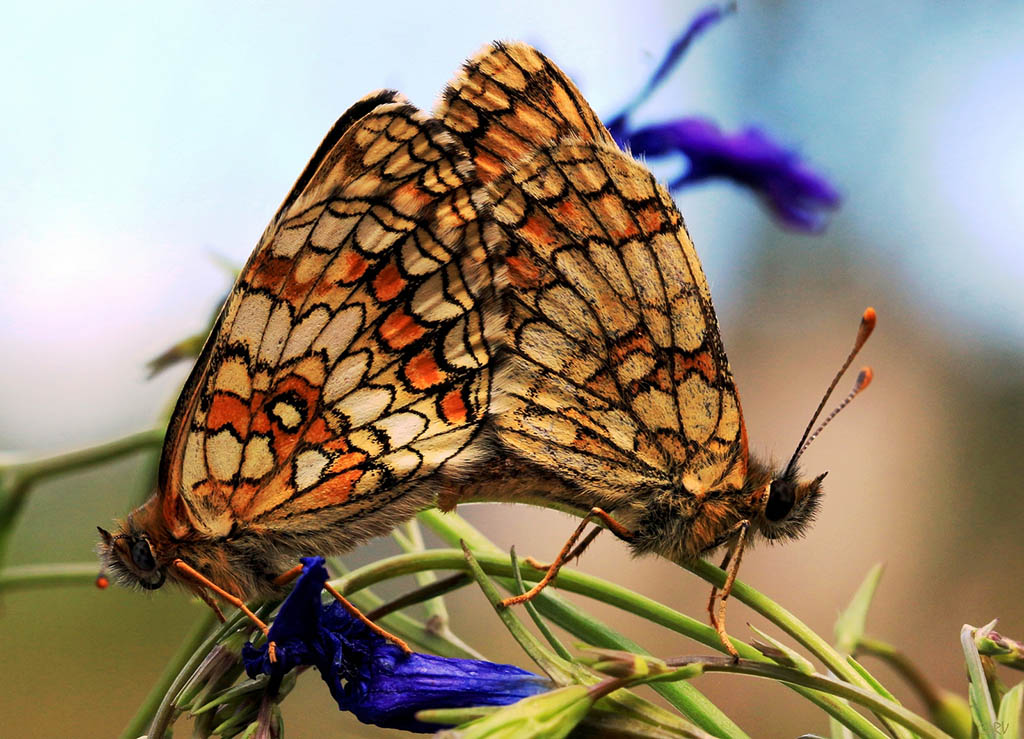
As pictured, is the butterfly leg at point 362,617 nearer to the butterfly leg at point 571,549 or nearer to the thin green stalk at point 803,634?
the butterfly leg at point 571,549

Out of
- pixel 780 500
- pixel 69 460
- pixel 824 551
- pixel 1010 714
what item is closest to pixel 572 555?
pixel 780 500

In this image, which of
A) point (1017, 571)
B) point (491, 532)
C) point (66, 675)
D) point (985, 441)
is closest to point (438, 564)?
point (491, 532)

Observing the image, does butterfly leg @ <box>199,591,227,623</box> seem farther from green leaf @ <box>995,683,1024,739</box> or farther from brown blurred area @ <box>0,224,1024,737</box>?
brown blurred area @ <box>0,224,1024,737</box>

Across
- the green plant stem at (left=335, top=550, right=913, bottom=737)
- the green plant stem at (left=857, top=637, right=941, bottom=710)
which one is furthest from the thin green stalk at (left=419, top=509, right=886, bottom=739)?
the green plant stem at (left=857, top=637, right=941, bottom=710)

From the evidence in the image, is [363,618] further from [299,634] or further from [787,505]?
[787,505]

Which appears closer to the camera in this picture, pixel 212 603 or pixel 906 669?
pixel 212 603
